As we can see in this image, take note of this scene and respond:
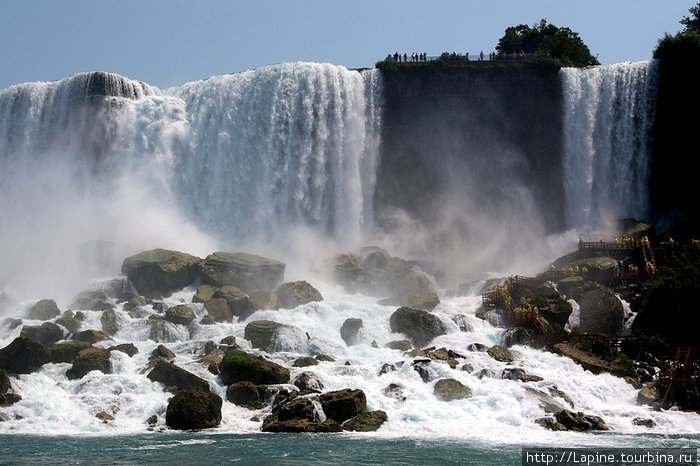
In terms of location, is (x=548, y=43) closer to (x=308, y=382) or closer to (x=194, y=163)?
(x=194, y=163)

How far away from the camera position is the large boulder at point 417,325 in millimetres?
31844

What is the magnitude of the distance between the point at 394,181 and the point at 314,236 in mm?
6263

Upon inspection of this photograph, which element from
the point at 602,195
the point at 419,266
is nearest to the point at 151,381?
the point at 419,266

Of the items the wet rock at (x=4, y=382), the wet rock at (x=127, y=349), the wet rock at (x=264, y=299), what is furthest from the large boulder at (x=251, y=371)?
the wet rock at (x=264, y=299)

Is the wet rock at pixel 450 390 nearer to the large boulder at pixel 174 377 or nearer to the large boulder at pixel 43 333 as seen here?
the large boulder at pixel 174 377

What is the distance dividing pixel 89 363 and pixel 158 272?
11897mm

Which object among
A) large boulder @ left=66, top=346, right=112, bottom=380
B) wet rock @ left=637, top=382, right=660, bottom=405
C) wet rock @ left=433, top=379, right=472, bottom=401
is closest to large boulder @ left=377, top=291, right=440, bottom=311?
wet rock @ left=433, top=379, right=472, bottom=401

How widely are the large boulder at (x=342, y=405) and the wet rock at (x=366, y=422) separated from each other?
23 centimetres

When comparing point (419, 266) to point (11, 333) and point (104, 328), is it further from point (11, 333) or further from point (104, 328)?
point (11, 333)

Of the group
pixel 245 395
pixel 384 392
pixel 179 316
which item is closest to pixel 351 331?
pixel 179 316

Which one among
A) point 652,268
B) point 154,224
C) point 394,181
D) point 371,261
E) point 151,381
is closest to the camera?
point 151,381

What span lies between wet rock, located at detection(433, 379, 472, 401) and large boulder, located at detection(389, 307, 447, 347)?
6913 mm

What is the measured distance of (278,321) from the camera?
33438 millimetres

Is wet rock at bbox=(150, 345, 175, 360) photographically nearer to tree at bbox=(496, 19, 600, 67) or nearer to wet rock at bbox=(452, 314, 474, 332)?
wet rock at bbox=(452, 314, 474, 332)
